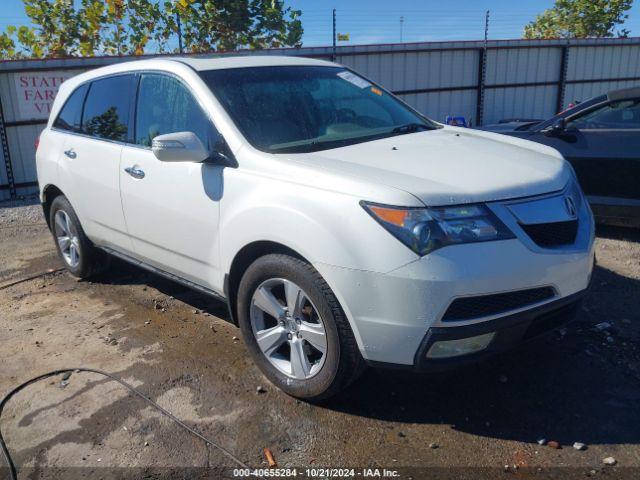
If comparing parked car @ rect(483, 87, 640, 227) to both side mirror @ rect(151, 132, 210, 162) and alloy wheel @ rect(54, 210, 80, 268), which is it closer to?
side mirror @ rect(151, 132, 210, 162)

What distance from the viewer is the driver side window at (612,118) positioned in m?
5.58

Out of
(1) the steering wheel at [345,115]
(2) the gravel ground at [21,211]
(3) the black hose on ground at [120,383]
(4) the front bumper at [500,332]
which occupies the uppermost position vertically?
(1) the steering wheel at [345,115]

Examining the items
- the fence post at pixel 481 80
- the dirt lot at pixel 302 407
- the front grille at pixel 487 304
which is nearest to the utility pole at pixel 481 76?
the fence post at pixel 481 80

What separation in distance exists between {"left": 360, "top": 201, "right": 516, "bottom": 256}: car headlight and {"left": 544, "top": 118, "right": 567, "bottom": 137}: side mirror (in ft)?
12.0

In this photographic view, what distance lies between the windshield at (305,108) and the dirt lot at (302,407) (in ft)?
4.71

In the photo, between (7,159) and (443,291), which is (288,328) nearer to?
(443,291)

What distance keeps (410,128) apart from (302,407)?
1.95 m

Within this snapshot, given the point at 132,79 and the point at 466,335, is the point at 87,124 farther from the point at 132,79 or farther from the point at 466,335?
the point at 466,335

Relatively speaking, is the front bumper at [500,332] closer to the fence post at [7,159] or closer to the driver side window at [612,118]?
the driver side window at [612,118]

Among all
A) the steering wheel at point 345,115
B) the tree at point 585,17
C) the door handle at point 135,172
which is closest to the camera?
the steering wheel at point 345,115

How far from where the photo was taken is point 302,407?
125 inches

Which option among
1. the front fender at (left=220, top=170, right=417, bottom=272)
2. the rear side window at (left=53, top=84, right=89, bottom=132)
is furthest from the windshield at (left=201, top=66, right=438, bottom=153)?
the rear side window at (left=53, top=84, right=89, bottom=132)

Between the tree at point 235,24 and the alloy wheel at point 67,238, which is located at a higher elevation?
the tree at point 235,24

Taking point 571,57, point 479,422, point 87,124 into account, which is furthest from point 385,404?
point 571,57
